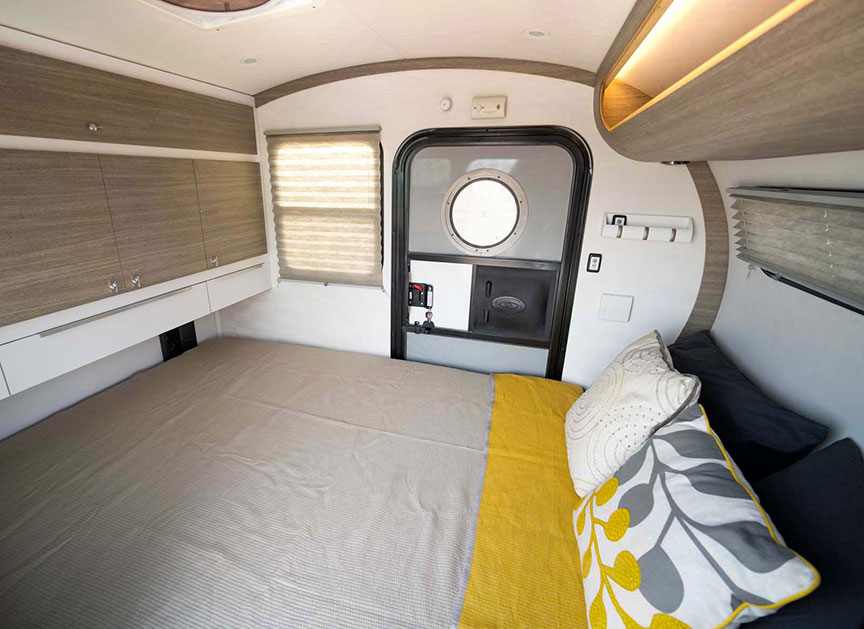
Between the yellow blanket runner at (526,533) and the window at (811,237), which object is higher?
the window at (811,237)

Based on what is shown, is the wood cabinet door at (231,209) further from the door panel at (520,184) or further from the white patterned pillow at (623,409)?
the white patterned pillow at (623,409)

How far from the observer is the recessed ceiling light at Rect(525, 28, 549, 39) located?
4.61ft

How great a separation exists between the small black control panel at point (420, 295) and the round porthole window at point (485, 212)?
0.32 metres

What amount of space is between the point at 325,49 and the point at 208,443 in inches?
67.5

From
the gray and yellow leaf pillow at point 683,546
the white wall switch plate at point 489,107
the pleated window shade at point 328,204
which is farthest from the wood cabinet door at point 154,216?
the gray and yellow leaf pillow at point 683,546

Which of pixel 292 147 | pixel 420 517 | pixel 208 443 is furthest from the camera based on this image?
pixel 292 147

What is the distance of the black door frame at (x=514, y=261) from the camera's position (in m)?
1.88

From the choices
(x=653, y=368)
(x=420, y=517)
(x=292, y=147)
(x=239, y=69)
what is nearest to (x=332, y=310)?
(x=292, y=147)

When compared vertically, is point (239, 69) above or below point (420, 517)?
above

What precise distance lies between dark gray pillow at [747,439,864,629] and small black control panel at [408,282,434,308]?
5.34 feet

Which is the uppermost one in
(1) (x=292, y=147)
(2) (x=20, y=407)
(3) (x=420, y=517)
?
(1) (x=292, y=147)

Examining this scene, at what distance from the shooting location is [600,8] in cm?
114

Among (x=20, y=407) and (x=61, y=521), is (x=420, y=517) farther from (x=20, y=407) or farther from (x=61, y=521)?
(x=20, y=407)

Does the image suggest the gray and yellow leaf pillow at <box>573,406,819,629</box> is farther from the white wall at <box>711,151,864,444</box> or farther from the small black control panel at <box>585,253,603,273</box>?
the small black control panel at <box>585,253,603,273</box>
